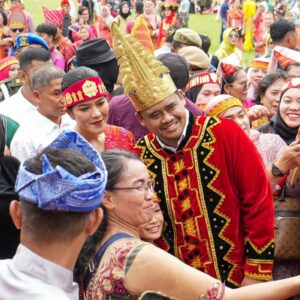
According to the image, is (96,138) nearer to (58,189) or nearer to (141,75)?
(141,75)

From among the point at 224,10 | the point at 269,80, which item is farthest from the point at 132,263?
the point at 224,10

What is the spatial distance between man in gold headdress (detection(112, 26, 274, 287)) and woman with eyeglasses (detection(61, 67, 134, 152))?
26.2 inches

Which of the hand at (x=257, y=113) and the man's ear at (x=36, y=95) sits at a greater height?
the man's ear at (x=36, y=95)

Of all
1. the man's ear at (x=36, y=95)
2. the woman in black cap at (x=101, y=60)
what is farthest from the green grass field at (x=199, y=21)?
the man's ear at (x=36, y=95)

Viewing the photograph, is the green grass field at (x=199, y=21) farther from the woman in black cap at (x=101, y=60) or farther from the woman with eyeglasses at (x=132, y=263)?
the woman with eyeglasses at (x=132, y=263)

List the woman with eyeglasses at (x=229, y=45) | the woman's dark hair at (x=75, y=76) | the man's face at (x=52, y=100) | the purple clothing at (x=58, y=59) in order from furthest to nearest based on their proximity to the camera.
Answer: the woman with eyeglasses at (x=229, y=45)
the purple clothing at (x=58, y=59)
the man's face at (x=52, y=100)
the woman's dark hair at (x=75, y=76)

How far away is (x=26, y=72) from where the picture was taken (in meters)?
5.38

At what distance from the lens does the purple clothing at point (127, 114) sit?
457 centimetres

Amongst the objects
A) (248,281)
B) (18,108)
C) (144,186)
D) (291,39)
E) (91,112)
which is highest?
(144,186)

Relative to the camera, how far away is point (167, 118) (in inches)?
125

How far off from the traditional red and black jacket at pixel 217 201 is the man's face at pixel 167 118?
0.24 feet

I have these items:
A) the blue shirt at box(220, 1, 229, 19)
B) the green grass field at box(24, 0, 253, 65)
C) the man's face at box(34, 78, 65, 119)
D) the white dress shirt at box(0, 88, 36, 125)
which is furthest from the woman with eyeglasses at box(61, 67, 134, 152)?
the blue shirt at box(220, 1, 229, 19)

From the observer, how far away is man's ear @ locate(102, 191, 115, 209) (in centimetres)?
256

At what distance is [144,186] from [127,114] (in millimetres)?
2015
